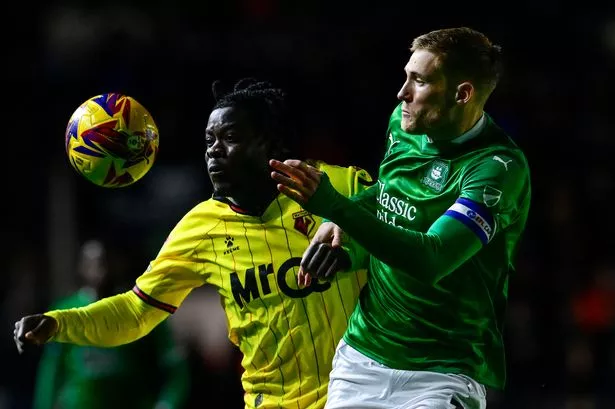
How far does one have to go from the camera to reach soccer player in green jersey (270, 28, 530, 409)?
3982 millimetres

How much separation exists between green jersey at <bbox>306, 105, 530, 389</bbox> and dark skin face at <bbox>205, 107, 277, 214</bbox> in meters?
0.77

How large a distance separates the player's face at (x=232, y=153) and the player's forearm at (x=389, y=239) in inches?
51.1

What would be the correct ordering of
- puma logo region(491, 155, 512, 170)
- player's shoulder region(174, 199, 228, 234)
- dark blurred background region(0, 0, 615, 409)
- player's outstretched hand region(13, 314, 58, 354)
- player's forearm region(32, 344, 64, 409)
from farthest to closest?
1. dark blurred background region(0, 0, 615, 409)
2. player's forearm region(32, 344, 64, 409)
3. player's shoulder region(174, 199, 228, 234)
4. player's outstretched hand region(13, 314, 58, 354)
5. puma logo region(491, 155, 512, 170)

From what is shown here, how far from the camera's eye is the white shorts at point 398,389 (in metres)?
4.03

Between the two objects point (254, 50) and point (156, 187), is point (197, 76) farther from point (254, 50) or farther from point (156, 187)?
point (156, 187)

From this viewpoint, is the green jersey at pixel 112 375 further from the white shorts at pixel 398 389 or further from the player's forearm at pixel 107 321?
the white shorts at pixel 398 389

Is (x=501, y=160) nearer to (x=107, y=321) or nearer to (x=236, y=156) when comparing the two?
(x=236, y=156)

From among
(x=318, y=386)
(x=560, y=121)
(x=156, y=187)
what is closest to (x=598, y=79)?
(x=560, y=121)

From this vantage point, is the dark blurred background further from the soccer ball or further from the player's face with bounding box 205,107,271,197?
the player's face with bounding box 205,107,271,197

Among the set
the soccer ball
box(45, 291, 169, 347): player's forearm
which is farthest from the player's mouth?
box(45, 291, 169, 347): player's forearm

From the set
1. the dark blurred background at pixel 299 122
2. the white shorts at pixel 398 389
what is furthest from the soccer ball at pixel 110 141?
the dark blurred background at pixel 299 122

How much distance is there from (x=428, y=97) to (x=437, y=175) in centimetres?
27

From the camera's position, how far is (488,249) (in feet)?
13.2

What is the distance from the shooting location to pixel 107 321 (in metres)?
5.02
